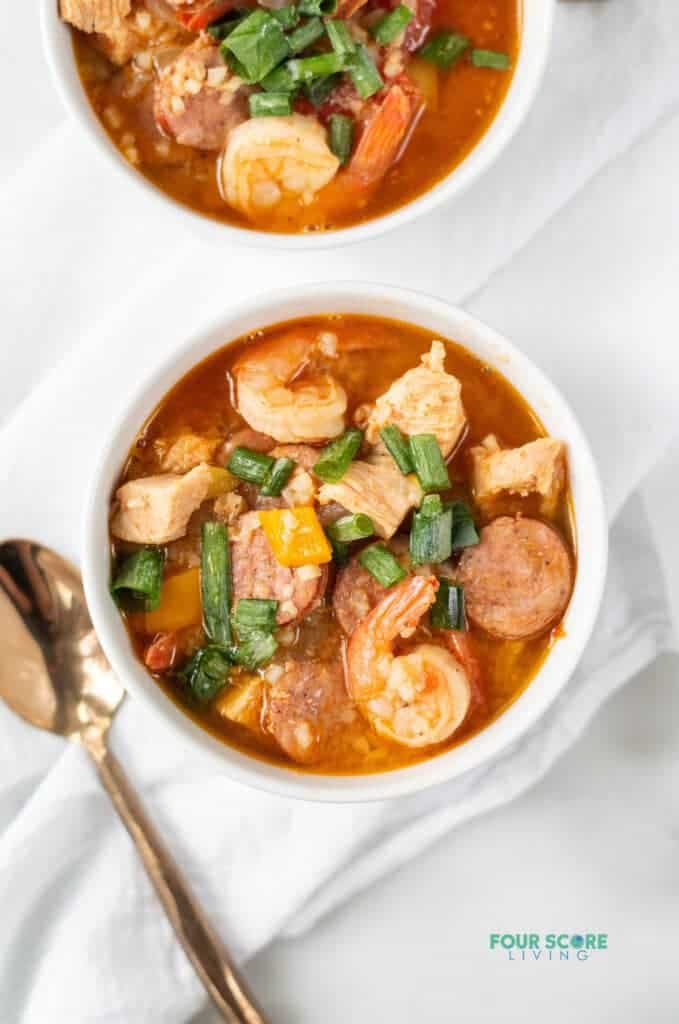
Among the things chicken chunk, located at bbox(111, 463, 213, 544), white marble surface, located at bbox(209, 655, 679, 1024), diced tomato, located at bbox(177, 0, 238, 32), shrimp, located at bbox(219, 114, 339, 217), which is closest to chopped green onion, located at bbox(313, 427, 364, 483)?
chicken chunk, located at bbox(111, 463, 213, 544)

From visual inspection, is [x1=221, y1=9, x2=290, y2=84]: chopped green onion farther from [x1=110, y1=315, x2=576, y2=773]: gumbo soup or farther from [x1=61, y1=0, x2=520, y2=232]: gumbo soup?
[x1=110, y1=315, x2=576, y2=773]: gumbo soup

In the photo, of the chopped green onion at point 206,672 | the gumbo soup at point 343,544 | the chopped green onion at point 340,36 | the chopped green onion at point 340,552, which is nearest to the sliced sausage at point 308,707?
the gumbo soup at point 343,544

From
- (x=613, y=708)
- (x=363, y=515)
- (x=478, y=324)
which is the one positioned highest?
(x=478, y=324)

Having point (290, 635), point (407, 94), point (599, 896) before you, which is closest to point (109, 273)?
point (407, 94)

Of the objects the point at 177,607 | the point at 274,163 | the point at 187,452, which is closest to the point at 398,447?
the point at 187,452

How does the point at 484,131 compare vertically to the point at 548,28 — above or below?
below

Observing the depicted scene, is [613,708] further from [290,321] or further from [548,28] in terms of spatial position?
[548,28]
